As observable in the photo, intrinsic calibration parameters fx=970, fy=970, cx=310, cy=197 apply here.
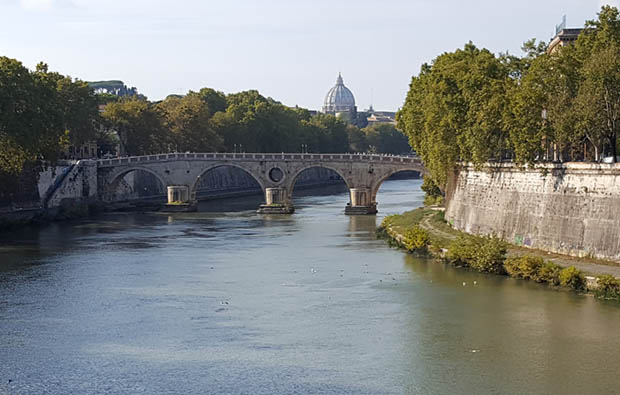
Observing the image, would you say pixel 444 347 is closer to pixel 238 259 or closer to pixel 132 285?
pixel 132 285

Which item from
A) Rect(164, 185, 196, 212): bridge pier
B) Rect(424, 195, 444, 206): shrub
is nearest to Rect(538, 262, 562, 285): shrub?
Rect(424, 195, 444, 206): shrub

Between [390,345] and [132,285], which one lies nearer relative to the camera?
[390,345]

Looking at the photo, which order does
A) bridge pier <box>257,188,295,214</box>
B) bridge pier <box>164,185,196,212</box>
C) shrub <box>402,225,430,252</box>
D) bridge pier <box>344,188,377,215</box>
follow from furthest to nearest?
bridge pier <box>164,185,196,212</box>, bridge pier <box>257,188,295,214</box>, bridge pier <box>344,188,377,215</box>, shrub <box>402,225,430,252</box>

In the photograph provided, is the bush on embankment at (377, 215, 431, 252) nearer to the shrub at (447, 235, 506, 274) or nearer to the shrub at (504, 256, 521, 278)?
the shrub at (447, 235, 506, 274)

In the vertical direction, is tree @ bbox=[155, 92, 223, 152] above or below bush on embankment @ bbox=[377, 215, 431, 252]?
above

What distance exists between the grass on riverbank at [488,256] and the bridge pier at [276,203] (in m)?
18.7

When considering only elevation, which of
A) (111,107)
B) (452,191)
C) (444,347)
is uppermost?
(111,107)

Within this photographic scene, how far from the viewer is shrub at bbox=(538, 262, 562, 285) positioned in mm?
36562

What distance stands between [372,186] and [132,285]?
121 feet

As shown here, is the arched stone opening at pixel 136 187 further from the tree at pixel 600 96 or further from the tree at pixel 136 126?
the tree at pixel 600 96

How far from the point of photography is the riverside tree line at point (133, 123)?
6138 centimetres

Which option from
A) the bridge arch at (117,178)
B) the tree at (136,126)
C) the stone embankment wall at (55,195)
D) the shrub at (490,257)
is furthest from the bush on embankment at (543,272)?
the tree at (136,126)

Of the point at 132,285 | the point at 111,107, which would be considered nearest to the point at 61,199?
the point at 111,107

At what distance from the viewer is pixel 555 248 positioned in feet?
133
